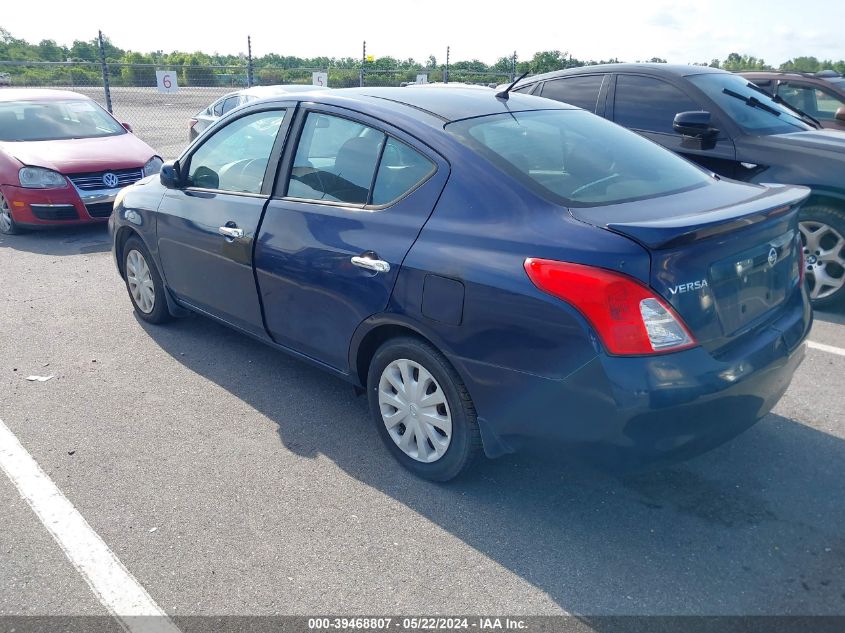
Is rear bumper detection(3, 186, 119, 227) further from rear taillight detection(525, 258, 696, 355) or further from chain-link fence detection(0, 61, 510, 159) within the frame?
chain-link fence detection(0, 61, 510, 159)

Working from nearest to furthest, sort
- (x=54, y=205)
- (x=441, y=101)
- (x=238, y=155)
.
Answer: (x=441, y=101)
(x=238, y=155)
(x=54, y=205)

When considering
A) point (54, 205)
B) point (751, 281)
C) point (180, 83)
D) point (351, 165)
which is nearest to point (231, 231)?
point (351, 165)

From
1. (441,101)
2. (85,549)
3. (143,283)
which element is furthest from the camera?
(143,283)

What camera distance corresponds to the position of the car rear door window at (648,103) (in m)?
5.88

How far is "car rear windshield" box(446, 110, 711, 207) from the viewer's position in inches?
119

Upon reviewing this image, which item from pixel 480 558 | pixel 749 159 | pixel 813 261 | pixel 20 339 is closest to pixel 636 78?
pixel 749 159

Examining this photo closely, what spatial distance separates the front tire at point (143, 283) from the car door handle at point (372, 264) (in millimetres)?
2204

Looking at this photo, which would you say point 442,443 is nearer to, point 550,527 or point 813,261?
point 550,527

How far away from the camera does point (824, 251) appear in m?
5.34

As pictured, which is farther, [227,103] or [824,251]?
[227,103]

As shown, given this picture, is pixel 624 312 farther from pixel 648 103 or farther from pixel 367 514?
pixel 648 103

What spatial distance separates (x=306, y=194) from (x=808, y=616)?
2799 mm

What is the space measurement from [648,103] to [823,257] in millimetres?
1878

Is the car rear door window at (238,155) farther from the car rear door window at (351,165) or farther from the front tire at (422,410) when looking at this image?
the front tire at (422,410)
